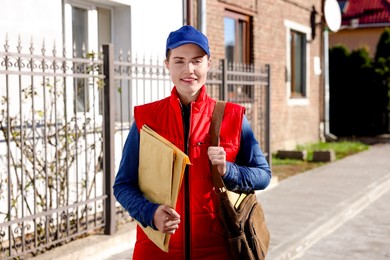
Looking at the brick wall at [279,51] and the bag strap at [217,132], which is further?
the brick wall at [279,51]

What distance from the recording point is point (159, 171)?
2488 mm

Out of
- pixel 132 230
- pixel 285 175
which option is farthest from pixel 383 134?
pixel 132 230

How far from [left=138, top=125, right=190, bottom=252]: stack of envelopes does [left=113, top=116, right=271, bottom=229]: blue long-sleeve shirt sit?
1.8 inches

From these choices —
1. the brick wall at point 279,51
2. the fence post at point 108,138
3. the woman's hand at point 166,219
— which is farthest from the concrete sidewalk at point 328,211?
the woman's hand at point 166,219

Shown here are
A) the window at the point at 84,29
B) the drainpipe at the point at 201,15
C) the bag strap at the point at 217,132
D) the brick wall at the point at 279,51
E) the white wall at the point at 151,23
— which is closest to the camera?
the bag strap at the point at 217,132

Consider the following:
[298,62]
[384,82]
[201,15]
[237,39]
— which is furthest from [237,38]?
[384,82]

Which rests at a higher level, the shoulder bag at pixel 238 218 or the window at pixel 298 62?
the window at pixel 298 62

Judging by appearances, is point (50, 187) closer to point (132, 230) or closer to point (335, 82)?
point (132, 230)

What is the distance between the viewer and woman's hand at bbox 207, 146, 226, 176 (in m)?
2.45

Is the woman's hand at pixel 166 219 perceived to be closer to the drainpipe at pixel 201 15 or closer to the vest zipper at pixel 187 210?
the vest zipper at pixel 187 210

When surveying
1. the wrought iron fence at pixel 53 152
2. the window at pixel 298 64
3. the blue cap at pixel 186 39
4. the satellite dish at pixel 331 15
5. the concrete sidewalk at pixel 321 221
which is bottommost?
the concrete sidewalk at pixel 321 221

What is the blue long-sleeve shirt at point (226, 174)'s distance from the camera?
2.52 m

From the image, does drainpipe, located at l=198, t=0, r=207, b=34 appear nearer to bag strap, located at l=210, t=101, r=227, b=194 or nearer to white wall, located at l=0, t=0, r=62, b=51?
white wall, located at l=0, t=0, r=62, b=51

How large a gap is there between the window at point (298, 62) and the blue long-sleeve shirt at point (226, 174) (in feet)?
41.7
